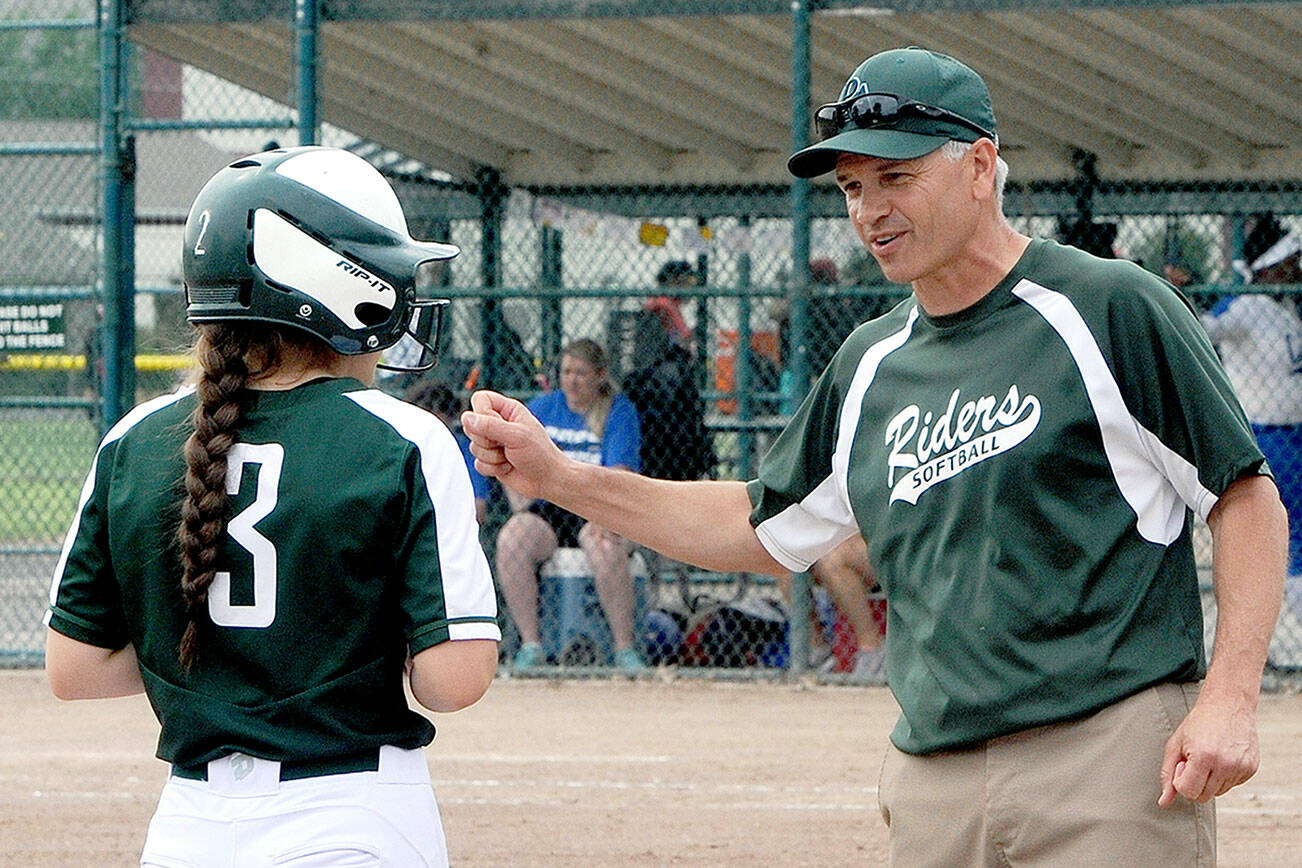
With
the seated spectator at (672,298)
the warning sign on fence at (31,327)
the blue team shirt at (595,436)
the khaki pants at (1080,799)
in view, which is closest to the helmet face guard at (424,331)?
the khaki pants at (1080,799)

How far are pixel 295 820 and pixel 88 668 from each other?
1.42ft

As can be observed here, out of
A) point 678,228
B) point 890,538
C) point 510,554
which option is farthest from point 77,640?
point 678,228

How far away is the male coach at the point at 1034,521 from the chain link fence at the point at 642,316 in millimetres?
5744

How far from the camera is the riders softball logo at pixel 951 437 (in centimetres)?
281

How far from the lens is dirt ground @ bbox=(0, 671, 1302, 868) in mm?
5816

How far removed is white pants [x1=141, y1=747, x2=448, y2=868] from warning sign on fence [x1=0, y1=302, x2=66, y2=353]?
728cm

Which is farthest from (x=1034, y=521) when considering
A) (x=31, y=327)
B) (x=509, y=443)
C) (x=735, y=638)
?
(x=31, y=327)

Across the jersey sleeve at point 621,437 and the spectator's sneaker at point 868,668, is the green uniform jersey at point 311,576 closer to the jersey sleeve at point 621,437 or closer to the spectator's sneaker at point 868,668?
the spectator's sneaker at point 868,668

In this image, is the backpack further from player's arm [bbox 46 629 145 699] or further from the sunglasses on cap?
player's arm [bbox 46 629 145 699]

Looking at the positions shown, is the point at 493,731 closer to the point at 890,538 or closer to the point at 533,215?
the point at 533,215

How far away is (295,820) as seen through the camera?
2330mm

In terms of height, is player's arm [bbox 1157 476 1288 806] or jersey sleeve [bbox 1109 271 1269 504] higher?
jersey sleeve [bbox 1109 271 1269 504]

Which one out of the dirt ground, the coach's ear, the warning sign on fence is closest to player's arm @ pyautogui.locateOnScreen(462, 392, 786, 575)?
the coach's ear

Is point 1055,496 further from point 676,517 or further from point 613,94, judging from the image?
point 613,94
